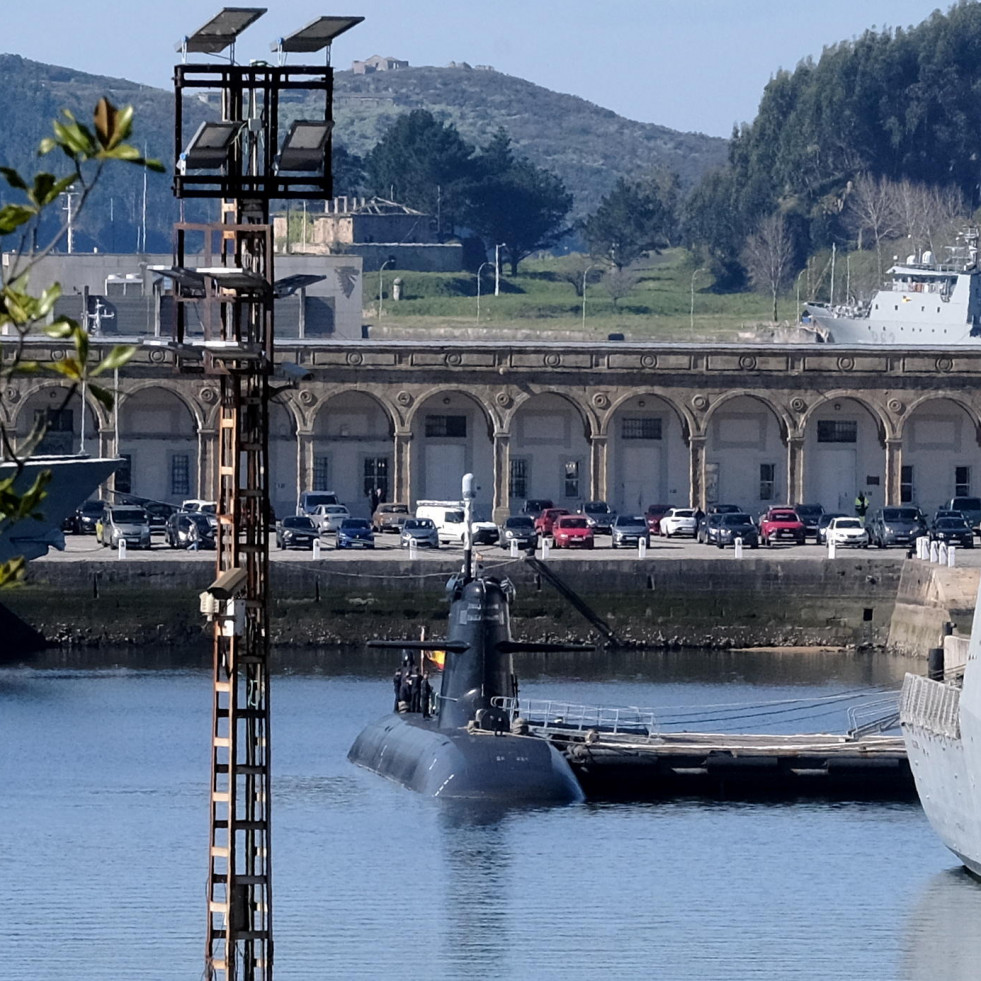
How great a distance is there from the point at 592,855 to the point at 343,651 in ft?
99.7

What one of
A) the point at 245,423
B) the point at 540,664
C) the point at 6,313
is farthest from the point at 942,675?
the point at 6,313

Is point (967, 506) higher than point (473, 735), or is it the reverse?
point (967, 506)

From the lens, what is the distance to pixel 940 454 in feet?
302

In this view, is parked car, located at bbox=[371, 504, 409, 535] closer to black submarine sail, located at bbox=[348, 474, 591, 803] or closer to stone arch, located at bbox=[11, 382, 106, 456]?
stone arch, located at bbox=[11, 382, 106, 456]

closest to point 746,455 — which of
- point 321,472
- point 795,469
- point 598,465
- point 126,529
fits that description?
point 795,469

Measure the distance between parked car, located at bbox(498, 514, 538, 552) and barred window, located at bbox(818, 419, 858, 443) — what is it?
554 inches

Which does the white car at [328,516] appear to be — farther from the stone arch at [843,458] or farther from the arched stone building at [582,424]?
the stone arch at [843,458]

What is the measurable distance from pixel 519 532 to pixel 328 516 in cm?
641

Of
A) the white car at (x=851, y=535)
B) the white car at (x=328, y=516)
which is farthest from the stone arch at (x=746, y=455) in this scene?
the white car at (x=328, y=516)

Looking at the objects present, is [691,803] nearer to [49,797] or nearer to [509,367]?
[49,797]

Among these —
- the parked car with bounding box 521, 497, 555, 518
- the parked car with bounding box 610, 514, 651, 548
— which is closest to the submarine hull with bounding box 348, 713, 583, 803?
the parked car with bounding box 610, 514, 651, 548

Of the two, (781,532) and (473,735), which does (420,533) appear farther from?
(473,735)

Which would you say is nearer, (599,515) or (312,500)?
(312,500)

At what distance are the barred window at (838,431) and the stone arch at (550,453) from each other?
801cm
